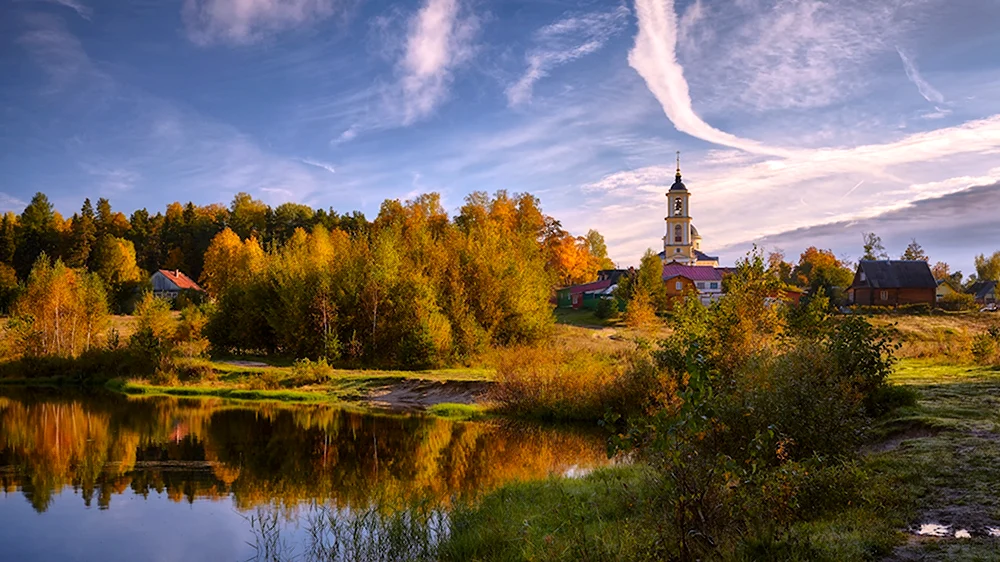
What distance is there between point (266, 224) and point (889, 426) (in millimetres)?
88605

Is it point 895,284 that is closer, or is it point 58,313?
point 58,313

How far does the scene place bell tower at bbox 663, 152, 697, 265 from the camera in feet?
306

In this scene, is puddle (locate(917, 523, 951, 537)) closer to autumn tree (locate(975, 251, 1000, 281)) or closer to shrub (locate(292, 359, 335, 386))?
shrub (locate(292, 359, 335, 386))

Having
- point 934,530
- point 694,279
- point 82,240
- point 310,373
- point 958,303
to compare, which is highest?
point 82,240

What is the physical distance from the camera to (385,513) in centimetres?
1057

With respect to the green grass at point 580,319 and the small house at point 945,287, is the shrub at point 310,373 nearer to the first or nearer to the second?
the green grass at point 580,319

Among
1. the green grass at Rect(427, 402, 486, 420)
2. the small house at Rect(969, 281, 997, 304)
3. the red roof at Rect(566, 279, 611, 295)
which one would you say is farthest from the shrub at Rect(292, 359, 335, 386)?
the small house at Rect(969, 281, 997, 304)

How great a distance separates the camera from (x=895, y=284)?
6688 cm

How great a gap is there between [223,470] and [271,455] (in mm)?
1652

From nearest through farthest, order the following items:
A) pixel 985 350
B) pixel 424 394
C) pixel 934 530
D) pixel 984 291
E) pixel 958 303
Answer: pixel 934 530, pixel 985 350, pixel 424 394, pixel 958 303, pixel 984 291

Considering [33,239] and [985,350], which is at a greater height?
[33,239]

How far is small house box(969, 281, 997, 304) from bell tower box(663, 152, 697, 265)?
113 ft

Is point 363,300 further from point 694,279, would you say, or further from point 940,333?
point 694,279

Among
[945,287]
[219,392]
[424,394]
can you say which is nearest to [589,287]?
[945,287]
